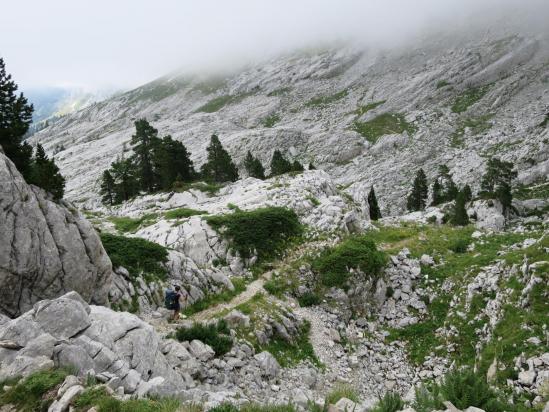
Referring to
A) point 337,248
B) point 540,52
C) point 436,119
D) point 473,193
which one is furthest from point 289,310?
point 540,52

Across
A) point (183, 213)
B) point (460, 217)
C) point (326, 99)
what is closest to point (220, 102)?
point (326, 99)

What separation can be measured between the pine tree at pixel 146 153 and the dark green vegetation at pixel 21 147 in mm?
34687

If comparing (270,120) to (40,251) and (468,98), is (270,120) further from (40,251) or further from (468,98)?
(40,251)

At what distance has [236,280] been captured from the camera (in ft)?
91.5

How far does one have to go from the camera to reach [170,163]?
63.7 metres

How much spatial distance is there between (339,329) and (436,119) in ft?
341

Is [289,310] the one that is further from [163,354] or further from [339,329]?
[163,354]

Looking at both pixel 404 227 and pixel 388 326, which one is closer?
pixel 388 326

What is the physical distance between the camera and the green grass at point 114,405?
8664 millimetres

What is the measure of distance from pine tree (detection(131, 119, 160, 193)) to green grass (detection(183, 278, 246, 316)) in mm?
43313

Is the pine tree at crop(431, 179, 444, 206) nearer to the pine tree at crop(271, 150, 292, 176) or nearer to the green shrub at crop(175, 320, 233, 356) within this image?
the pine tree at crop(271, 150, 292, 176)

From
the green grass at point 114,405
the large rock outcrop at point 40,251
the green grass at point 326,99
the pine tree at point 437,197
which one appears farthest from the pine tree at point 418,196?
the green grass at point 326,99

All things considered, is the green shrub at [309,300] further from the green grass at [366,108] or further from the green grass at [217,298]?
the green grass at [366,108]

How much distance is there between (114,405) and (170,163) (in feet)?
190
